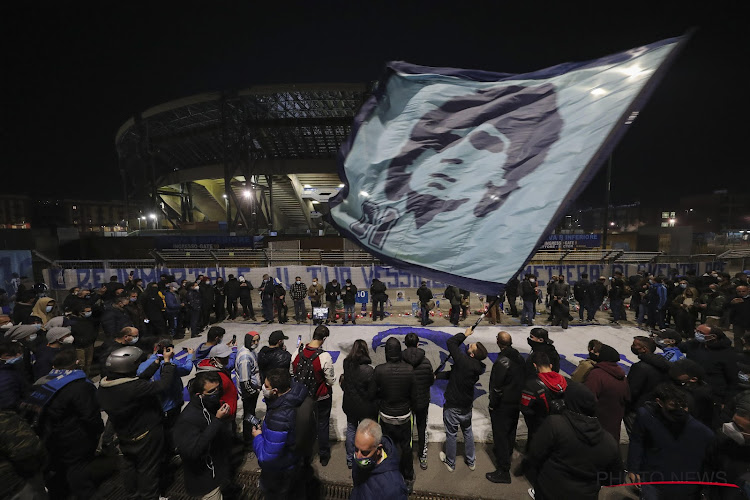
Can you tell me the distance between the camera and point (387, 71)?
447cm

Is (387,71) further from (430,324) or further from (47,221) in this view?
(47,221)

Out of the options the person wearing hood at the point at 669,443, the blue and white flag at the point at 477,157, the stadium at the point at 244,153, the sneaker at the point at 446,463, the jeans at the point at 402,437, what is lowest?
the sneaker at the point at 446,463

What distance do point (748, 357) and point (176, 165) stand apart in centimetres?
6078

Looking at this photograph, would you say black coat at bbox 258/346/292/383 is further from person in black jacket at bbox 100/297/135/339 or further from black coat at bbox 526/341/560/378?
person in black jacket at bbox 100/297/135/339

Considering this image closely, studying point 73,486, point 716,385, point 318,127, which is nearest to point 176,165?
point 318,127

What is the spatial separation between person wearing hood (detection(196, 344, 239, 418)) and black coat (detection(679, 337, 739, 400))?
6.51 m

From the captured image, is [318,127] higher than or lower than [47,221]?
higher

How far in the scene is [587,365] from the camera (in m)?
4.27

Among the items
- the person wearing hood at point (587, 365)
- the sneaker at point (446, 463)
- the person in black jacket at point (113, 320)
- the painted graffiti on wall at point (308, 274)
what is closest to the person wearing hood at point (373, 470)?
the sneaker at point (446, 463)

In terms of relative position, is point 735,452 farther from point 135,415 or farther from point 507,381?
point 135,415

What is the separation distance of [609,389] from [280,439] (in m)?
3.94

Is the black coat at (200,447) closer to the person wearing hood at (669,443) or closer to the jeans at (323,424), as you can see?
the jeans at (323,424)

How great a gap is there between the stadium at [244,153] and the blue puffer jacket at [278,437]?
35916 mm

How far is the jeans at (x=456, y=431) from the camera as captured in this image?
14.1 ft
